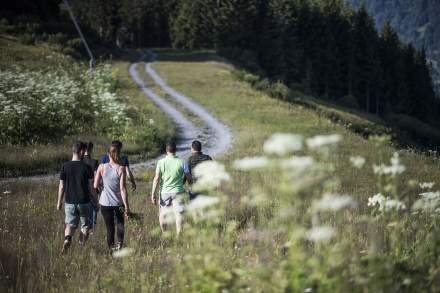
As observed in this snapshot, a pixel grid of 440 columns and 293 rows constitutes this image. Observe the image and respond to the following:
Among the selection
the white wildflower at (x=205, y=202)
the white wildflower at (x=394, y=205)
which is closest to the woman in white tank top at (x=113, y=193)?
the white wildflower at (x=205, y=202)

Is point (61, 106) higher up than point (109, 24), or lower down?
lower down

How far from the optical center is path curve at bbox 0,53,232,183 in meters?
18.1

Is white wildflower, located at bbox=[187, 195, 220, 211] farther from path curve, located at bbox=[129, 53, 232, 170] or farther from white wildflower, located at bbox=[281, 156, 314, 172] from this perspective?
path curve, located at bbox=[129, 53, 232, 170]

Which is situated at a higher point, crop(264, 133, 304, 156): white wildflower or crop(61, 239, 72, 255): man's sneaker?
crop(264, 133, 304, 156): white wildflower

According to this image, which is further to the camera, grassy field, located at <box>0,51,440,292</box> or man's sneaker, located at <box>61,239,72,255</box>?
man's sneaker, located at <box>61,239,72,255</box>

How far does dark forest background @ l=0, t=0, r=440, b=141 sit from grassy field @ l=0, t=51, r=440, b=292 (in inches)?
2124

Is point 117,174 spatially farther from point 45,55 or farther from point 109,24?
point 109,24

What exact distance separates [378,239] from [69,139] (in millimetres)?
18492

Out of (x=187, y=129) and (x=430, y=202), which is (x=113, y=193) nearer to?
(x=430, y=202)

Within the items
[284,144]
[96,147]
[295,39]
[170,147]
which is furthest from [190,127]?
[295,39]

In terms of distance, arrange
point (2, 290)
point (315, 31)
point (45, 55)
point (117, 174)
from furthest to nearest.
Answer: point (315, 31) < point (45, 55) < point (117, 174) < point (2, 290)

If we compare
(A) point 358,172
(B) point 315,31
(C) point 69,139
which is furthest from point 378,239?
(B) point 315,31

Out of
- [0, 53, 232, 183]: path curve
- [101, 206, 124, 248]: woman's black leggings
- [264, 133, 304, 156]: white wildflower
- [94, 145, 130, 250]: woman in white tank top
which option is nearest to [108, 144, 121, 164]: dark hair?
[94, 145, 130, 250]: woman in white tank top

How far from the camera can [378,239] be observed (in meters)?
3.25
